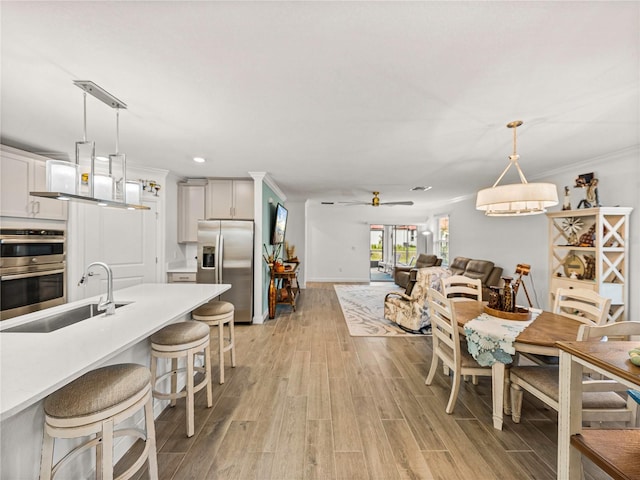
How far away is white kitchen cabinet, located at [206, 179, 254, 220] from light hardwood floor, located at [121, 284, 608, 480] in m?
2.43

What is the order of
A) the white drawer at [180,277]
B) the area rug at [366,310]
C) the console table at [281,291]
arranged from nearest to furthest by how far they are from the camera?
the area rug at [366,310], the white drawer at [180,277], the console table at [281,291]

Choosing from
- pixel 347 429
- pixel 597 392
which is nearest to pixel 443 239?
pixel 597 392

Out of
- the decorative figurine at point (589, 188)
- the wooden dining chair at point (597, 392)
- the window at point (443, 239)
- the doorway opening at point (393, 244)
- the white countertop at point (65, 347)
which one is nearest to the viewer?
the white countertop at point (65, 347)

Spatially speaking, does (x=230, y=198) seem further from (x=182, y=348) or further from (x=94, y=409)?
(x=94, y=409)

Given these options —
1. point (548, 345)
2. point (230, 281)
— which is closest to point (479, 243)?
point (548, 345)

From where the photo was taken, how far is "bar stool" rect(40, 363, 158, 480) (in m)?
1.12

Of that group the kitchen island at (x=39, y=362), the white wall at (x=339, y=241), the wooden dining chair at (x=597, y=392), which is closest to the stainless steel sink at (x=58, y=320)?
the kitchen island at (x=39, y=362)

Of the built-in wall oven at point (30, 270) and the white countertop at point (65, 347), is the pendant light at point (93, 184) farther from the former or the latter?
the built-in wall oven at point (30, 270)

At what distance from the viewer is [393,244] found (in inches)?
370

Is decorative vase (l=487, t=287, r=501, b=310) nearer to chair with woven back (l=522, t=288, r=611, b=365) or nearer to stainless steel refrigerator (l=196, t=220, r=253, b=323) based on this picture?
chair with woven back (l=522, t=288, r=611, b=365)

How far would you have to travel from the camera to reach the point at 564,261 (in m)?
3.62

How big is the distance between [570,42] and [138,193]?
117 inches

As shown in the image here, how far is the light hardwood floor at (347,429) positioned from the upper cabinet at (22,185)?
264cm

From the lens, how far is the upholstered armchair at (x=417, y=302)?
3.93 metres
